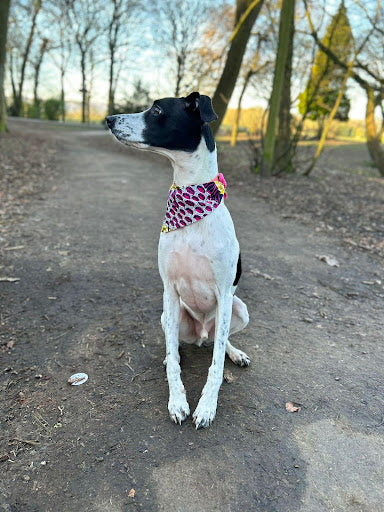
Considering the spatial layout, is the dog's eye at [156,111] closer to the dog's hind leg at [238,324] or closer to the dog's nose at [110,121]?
the dog's nose at [110,121]

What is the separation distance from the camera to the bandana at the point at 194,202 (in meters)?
2.58

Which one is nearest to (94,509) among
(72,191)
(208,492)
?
(208,492)

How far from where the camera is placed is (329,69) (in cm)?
1221

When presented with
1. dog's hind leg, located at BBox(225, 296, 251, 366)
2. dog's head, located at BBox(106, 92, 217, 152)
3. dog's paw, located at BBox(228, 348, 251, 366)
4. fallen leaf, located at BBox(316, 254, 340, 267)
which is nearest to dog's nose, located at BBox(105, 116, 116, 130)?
dog's head, located at BBox(106, 92, 217, 152)

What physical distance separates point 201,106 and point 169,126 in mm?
238

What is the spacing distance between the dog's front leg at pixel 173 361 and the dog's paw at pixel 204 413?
8cm

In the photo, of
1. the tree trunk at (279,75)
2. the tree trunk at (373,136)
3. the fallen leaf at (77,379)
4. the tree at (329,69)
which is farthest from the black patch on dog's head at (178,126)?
the tree trunk at (373,136)

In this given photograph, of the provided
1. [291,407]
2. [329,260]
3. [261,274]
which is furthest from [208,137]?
[329,260]

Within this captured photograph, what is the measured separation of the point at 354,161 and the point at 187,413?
64.1ft

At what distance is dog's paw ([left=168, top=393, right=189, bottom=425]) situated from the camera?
8.33ft

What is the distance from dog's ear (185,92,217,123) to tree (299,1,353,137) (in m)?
9.65

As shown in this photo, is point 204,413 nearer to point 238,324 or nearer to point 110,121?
point 238,324

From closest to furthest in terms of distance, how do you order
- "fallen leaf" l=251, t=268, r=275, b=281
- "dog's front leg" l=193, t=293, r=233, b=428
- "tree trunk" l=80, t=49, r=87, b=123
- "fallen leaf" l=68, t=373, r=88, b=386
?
"dog's front leg" l=193, t=293, r=233, b=428, "fallen leaf" l=68, t=373, r=88, b=386, "fallen leaf" l=251, t=268, r=275, b=281, "tree trunk" l=80, t=49, r=87, b=123

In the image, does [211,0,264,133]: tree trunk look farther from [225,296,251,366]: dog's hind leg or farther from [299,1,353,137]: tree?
[225,296,251,366]: dog's hind leg
